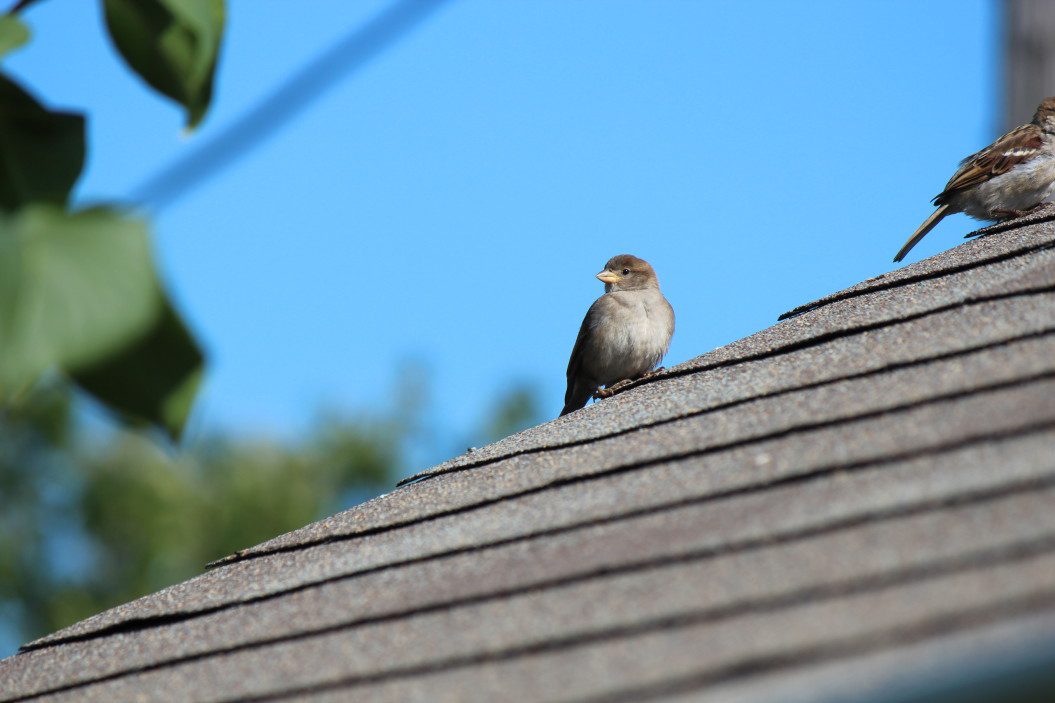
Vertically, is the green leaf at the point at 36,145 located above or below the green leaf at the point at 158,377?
above

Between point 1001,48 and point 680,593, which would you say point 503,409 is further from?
point 680,593

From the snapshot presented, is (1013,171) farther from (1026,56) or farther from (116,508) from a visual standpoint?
(116,508)

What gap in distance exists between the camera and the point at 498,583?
2.31m

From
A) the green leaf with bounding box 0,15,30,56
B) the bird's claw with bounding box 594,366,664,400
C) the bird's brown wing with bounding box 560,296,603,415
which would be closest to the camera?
the green leaf with bounding box 0,15,30,56

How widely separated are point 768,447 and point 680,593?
59cm

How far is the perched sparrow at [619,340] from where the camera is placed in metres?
6.24

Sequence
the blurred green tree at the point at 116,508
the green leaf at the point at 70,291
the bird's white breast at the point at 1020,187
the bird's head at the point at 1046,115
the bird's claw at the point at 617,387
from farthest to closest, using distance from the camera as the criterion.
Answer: the blurred green tree at the point at 116,508
the bird's head at the point at 1046,115
the bird's white breast at the point at 1020,187
the bird's claw at the point at 617,387
the green leaf at the point at 70,291

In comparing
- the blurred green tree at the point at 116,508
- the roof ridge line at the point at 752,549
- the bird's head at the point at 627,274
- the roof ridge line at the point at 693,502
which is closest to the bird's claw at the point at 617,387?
the bird's head at the point at 627,274

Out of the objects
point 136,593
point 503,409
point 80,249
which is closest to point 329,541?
point 80,249

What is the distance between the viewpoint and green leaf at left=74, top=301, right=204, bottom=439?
87 cm

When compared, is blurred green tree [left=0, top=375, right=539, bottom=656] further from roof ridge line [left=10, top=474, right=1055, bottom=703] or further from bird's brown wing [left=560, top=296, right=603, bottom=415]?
roof ridge line [left=10, top=474, right=1055, bottom=703]

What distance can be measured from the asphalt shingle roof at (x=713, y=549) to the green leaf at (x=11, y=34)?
3.49ft

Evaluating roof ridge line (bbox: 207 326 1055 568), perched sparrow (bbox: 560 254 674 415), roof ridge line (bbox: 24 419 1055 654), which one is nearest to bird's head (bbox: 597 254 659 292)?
perched sparrow (bbox: 560 254 674 415)

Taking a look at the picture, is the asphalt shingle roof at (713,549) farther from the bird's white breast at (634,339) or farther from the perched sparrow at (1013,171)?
the bird's white breast at (634,339)
